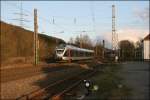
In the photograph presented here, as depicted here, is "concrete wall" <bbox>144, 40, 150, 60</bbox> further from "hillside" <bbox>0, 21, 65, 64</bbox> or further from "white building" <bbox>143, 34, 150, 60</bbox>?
"hillside" <bbox>0, 21, 65, 64</bbox>

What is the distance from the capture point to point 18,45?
173 ft

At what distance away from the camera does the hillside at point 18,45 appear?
46.0 m

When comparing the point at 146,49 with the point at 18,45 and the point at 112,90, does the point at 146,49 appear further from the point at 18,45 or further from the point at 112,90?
the point at 112,90

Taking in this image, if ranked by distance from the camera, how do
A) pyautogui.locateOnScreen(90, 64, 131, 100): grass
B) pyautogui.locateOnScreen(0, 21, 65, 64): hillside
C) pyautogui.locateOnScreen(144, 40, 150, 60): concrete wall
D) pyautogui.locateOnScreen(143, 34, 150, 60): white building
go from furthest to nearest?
1. pyautogui.locateOnScreen(143, 34, 150, 60): white building
2. pyautogui.locateOnScreen(144, 40, 150, 60): concrete wall
3. pyautogui.locateOnScreen(0, 21, 65, 64): hillside
4. pyautogui.locateOnScreen(90, 64, 131, 100): grass

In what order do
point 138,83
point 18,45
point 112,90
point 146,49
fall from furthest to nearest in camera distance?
point 146,49 → point 18,45 → point 138,83 → point 112,90

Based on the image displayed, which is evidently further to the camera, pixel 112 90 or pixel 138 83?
pixel 138 83

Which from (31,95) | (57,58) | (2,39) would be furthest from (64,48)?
(31,95)

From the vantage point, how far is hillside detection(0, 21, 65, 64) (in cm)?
4598

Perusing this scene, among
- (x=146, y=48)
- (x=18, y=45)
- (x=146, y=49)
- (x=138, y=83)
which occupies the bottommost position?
(x=138, y=83)

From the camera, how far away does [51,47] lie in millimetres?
71688

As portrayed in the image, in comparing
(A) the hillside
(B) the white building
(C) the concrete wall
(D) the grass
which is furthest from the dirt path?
(B) the white building

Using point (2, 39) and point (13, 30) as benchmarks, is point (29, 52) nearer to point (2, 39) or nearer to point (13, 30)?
point (13, 30)

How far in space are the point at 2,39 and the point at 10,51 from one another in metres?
3.78

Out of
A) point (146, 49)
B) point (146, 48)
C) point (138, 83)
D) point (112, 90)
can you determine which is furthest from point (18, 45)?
point (146, 48)
